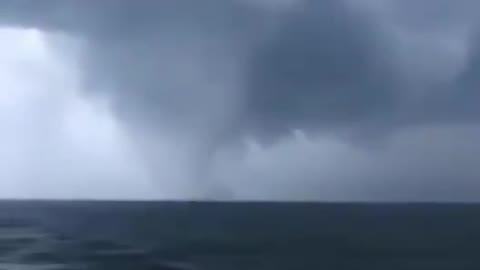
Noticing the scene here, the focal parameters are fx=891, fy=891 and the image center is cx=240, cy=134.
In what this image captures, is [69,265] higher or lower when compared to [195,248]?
lower

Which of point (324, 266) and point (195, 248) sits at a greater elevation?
point (195, 248)

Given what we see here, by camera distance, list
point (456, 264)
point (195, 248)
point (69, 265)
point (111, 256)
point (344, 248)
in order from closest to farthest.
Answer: point (69, 265) → point (111, 256) → point (456, 264) → point (195, 248) → point (344, 248)

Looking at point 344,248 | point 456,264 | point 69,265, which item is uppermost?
point 344,248

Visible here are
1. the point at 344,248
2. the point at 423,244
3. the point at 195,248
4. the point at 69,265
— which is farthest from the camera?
the point at 423,244

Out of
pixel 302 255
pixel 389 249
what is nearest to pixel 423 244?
pixel 389 249

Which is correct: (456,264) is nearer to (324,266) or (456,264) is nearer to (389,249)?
(324,266)

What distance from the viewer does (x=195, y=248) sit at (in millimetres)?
117312

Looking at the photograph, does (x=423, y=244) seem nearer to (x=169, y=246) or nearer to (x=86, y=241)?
(x=169, y=246)

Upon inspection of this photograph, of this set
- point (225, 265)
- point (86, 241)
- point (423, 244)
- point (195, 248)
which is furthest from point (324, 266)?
point (423, 244)

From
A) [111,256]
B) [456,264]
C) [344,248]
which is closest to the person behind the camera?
[111,256]

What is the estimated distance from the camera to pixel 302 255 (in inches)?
4294

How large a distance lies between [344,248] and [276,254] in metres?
18.3

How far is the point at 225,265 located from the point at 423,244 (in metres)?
56.9

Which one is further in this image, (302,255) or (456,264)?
(302,255)
